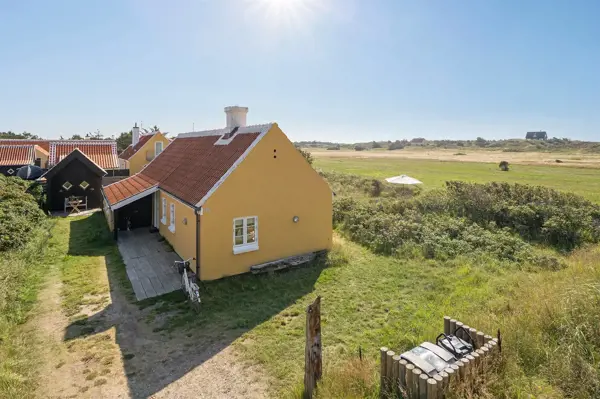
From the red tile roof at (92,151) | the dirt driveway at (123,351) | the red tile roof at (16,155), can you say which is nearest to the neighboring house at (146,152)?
the red tile roof at (92,151)

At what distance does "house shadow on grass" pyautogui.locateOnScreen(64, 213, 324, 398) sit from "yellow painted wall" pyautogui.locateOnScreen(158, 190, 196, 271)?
1733 mm

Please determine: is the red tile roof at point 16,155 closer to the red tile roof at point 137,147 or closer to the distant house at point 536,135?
the red tile roof at point 137,147

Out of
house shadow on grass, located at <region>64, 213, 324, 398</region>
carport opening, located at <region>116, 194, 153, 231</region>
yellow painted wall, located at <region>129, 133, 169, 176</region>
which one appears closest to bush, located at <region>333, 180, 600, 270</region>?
house shadow on grass, located at <region>64, 213, 324, 398</region>

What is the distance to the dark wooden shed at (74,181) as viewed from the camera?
22750 millimetres

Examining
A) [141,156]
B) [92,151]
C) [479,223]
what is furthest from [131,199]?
[479,223]

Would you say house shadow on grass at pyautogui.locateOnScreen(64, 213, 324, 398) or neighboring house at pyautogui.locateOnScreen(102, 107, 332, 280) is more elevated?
neighboring house at pyautogui.locateOnScreen(102, 107, 332, 280)

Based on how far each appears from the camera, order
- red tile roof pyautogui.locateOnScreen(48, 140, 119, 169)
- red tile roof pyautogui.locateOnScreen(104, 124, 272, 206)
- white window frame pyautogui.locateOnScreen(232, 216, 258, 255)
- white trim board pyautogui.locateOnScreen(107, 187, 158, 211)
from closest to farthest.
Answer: white window frame pyautogui.locateOnScreen(232, 216, 258, 255), red tile roof pyautogui.locateOnScreen(104, 124, 272, 206), white trim board pyautogui.locateOnScreen(107, 187, 158, 211), red tile roof pyautogui.locateOnScreen(48, 140, 119, 169)

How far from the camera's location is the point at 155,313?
9945 millimetres

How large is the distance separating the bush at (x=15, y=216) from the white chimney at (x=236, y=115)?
9562mm

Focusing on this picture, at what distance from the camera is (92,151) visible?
94.2 ft

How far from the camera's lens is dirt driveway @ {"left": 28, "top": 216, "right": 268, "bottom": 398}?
6.91m

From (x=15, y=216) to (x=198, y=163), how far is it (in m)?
8.32

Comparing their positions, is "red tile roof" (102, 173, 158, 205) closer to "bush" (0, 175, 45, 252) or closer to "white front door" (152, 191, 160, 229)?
"white front door" (152, 191, 160, 229)

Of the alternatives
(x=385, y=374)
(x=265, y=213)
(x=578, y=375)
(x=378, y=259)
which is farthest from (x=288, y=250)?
(x=578, y=375)
